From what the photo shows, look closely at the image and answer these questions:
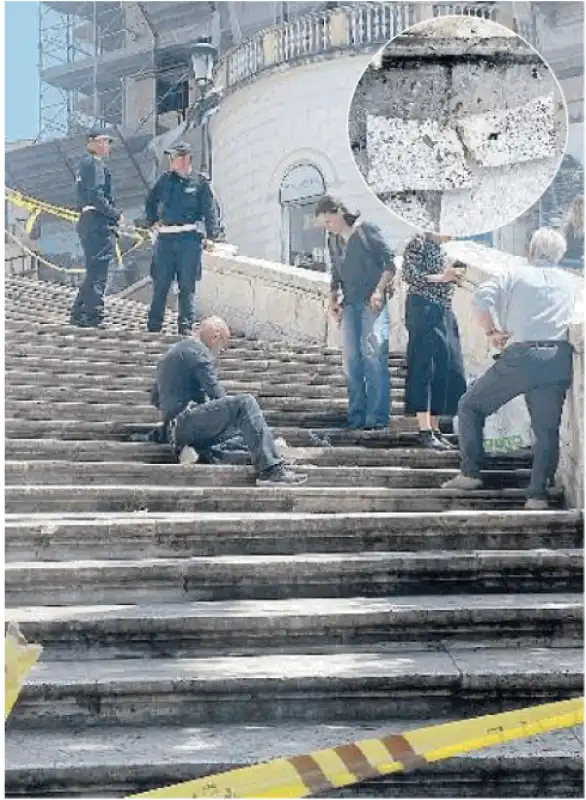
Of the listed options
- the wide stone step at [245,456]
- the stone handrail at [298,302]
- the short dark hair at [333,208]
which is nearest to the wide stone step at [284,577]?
the stone handrail at [298,302]

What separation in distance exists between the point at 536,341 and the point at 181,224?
4.67 metres

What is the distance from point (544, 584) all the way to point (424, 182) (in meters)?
2.10

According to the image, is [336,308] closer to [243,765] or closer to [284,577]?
[284,577]

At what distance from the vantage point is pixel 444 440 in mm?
6168

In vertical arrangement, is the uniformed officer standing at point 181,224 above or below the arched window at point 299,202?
below

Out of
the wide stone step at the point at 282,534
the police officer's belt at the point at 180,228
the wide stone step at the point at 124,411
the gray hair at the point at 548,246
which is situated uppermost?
the police officer's belt at the point at 180,228

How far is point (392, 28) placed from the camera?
1759 cm

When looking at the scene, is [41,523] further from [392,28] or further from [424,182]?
[392,28]

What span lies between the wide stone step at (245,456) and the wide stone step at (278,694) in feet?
7.30

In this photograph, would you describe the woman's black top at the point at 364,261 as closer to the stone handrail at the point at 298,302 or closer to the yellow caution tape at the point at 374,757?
the stone handrail at the point at 298,302

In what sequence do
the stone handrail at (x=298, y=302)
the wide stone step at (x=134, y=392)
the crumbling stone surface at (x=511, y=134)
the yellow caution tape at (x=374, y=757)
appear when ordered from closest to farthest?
the yellow caution tape at (x=374, y=757)
the crumbling stone surface at (x=511, y=134)
the wide stone step at (x=134, y=392)
the stone handrail at (x=298, y=302)

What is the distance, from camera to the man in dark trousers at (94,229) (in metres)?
8.87

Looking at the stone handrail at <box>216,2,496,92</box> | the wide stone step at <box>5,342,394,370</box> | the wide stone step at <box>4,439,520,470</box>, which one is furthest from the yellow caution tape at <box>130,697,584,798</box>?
the stone handrail at <box>216,2,496,92</box>

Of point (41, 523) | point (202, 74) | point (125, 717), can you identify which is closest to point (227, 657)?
point (125, 717)
